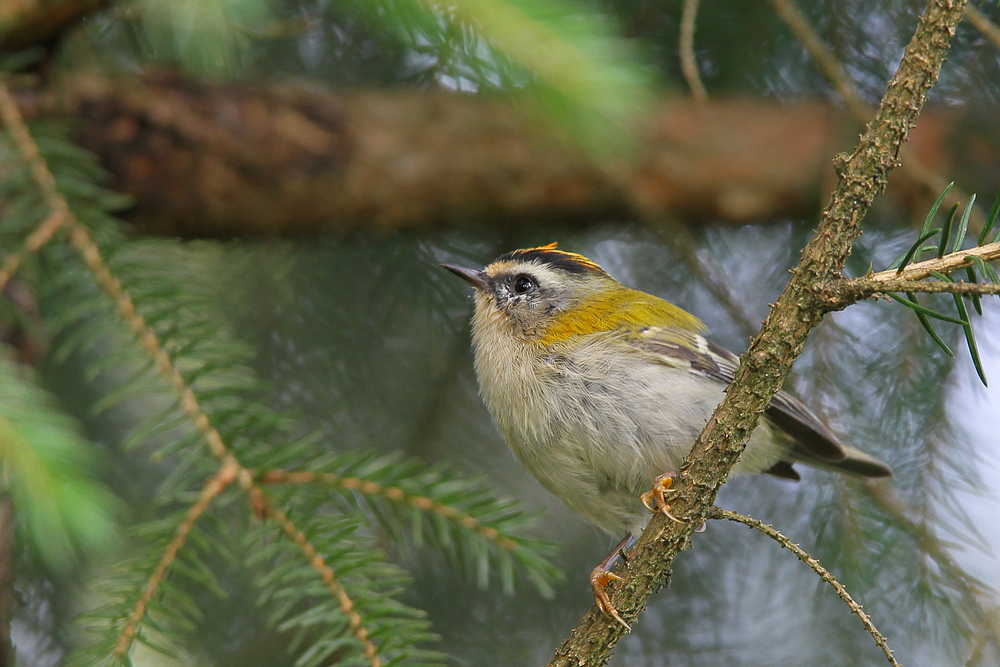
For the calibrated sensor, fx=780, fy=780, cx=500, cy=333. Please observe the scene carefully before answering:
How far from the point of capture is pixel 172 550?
49.4 inches

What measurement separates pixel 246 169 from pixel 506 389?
1015 mm

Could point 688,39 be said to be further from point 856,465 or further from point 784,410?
point 856,465

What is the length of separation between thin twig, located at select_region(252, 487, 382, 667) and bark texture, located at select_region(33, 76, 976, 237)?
118 cm

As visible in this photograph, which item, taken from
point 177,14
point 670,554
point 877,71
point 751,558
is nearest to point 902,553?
point 751,558

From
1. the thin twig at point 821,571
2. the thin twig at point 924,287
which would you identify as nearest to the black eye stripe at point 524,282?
the thin twig at point 821,571

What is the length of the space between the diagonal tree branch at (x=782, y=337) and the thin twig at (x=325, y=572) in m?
0.33

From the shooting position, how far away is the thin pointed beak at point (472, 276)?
2176 mm

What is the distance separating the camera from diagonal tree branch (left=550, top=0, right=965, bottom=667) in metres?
1.03

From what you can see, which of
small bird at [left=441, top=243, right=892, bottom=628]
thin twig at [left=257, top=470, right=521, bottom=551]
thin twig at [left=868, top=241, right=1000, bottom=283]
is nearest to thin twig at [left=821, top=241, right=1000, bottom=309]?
thin twig at [left=868, top=241, right=1000, bottom=283]

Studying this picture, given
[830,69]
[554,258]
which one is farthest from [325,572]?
[830,69]

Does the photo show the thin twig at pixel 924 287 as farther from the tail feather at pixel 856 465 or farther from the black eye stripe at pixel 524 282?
the black eye stripe at pixel 524 282

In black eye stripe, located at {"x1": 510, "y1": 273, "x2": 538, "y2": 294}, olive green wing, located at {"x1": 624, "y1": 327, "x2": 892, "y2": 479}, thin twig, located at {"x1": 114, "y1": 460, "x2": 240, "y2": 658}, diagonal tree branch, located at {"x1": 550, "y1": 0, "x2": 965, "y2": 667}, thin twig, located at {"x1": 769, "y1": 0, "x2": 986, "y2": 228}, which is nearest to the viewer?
diagonal tree branch, located at {"x1": 550, "y1": 0, "x2": 965, "y2": 667}

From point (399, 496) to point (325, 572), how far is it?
0.65ft

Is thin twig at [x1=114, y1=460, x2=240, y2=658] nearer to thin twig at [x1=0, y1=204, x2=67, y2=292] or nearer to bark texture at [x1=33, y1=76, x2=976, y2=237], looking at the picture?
thin twig at [x1=0, y1=204, x2=67, y2=292]
